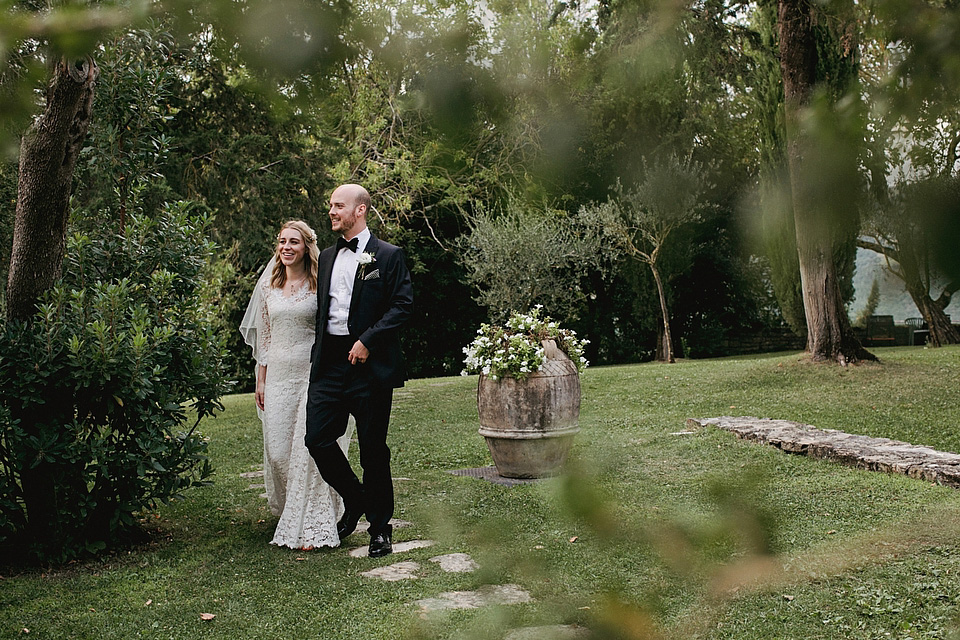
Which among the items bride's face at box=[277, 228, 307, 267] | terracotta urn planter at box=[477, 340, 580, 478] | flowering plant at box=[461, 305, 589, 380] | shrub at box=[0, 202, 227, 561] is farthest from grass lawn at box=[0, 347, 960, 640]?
bride's face at box=[277, 228, 307, 267]

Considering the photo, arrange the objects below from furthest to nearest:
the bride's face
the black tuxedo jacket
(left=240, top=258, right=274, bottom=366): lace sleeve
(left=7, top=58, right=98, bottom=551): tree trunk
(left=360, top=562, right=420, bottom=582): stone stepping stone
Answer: (left=240, top=258, right=274, bottom=366): lace sleeve, the bride's face, the black tuxedo jacket, (left=7, top=58, right=98, bottom=551): tree trunk, (left=360, top=562, right=420, bottom=582): stone stepping stone

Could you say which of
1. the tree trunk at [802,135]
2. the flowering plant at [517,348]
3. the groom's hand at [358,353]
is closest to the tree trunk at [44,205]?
the groom's hand at [358,353]

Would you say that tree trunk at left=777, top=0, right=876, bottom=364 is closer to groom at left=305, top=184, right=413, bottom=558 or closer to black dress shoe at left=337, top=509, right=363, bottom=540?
groom at left=305, top=184, right=413, bottom=558

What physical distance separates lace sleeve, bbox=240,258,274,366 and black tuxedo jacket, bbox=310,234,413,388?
621mm

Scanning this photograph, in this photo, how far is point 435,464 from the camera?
778 cm

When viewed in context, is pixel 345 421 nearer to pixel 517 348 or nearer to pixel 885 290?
pixel 517 348

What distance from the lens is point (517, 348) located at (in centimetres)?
647

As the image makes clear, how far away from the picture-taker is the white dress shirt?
4.54m

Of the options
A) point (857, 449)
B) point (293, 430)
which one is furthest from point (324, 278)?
point (857, 449)

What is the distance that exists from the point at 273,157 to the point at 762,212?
1212 cm

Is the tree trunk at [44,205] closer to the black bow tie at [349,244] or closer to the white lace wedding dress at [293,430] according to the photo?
the white lace wedding dress at [293,430]

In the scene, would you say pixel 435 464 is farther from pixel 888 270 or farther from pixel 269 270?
pixel 888 270

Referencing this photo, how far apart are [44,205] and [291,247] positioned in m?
1.27

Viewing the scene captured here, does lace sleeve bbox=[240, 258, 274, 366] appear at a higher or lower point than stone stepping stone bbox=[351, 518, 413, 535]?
higher
